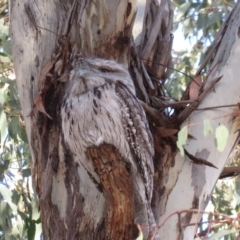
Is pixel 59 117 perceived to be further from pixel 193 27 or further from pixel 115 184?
pixel 193 27

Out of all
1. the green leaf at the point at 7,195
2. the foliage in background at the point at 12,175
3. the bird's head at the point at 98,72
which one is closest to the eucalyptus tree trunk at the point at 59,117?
the bird's head at the point at 98,72

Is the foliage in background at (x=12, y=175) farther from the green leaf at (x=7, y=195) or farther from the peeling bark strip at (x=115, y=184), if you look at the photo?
the peeling bark strip at (x=115, y=184)

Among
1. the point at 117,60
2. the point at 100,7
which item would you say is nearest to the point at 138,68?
the point at 117,60

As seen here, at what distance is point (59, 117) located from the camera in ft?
7.65

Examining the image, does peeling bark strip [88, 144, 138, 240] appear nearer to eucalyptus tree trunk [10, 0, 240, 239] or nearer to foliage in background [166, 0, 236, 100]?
eucalyptus tree trunk [10, 0, 240, 239]

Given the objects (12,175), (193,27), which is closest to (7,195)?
(12,175)

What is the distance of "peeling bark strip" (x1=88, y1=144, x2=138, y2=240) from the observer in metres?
1.94

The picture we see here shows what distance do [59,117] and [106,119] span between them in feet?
0.90

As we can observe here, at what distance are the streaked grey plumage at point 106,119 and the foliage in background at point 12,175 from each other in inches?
40.0

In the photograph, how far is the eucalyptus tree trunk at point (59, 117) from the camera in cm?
231

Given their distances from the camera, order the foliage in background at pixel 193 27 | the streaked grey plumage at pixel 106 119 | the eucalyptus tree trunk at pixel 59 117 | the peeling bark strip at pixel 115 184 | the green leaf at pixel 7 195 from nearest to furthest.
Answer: the peeling bark strip at pixel 115 184 < the streaked grey plumage at pixel 106 119 < the eucalyptus tree trunk at pixel 59 117 < the green leaf at pixel 7 195 < the foliage in background at pixel 193 27

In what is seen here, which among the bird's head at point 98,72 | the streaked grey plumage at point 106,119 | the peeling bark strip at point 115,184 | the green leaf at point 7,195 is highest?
the bird's head at point 98,72

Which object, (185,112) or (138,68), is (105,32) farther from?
(185,112)

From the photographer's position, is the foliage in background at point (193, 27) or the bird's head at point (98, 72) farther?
the foliage in background at point (193, 27)
